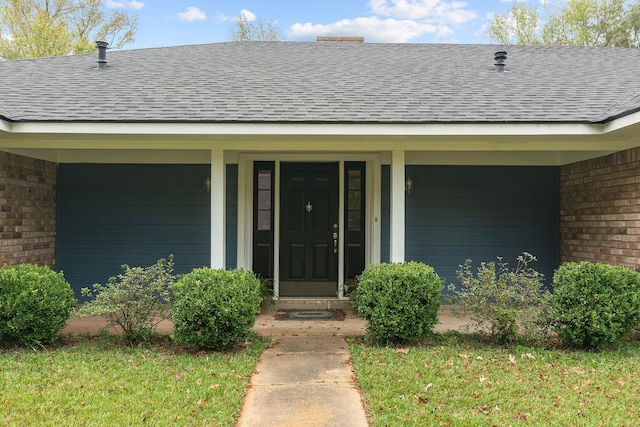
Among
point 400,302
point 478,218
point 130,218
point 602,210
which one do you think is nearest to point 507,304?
point 400,302

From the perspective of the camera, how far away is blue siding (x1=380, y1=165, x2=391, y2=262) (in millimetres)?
7051

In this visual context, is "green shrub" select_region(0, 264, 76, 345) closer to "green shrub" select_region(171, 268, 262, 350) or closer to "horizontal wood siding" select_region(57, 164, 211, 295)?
"green shrub" select_region(171, 268, 262, 350)

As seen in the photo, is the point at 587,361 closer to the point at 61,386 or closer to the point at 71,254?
the point at 61,386

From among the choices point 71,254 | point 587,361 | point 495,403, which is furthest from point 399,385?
point 71,254

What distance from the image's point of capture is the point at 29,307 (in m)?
4.52

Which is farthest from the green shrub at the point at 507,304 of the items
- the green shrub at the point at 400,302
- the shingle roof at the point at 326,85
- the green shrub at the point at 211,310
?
the green shrub at the point at 211,310

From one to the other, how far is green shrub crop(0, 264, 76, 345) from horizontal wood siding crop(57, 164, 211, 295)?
2387 millimetres

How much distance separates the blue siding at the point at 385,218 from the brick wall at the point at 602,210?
260 cm

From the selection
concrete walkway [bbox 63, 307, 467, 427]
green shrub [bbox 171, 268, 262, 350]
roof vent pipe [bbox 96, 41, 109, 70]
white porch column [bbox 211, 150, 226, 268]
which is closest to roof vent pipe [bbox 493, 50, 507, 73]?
concrete walkway [bbox 63, 307, 467, 427]

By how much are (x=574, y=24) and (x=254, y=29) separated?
1401 centimetres

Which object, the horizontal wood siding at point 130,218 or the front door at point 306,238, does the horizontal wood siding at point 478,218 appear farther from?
Result: the horizontal wood siding at point 130,218

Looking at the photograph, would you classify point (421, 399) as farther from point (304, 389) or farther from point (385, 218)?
point (385, 218)

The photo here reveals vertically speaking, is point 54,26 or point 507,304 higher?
point 54,26

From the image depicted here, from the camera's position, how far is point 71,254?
7074mm
